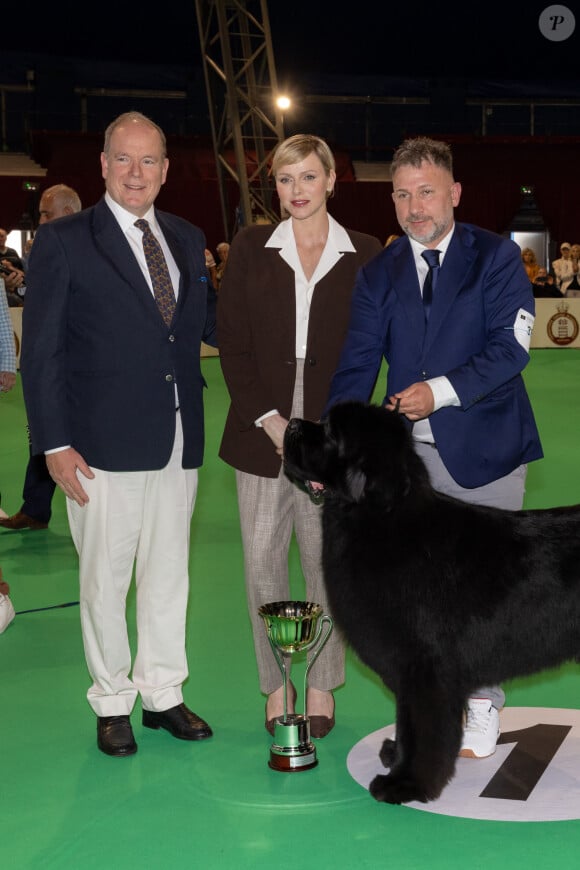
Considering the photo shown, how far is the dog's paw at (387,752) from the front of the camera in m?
3.36

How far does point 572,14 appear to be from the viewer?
85.8 feet

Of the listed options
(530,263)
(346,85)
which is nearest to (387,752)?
(530,263)

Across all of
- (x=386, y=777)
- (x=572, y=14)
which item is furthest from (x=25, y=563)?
(x=572, y=14)

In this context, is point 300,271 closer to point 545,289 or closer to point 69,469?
point 69,469

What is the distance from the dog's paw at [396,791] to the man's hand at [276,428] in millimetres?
1093

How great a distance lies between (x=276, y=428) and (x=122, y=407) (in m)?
0.53

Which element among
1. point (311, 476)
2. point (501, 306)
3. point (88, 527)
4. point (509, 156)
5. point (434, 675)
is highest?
point (509, 156)

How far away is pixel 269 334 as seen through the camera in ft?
11.9

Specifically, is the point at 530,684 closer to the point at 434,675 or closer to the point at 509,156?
the point at 434,675

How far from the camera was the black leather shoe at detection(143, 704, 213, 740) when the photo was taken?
12.0 ft

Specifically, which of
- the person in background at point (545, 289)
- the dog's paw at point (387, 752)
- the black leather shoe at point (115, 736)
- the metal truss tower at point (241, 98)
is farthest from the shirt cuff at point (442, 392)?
the metal truss tower at point (241, 98)

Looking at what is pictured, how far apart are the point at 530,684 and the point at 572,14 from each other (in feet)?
84.2

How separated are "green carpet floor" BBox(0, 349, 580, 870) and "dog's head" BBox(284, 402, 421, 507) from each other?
37.7 inches

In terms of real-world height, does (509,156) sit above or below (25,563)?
above
